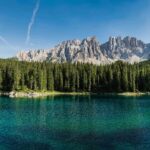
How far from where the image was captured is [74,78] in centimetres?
17788

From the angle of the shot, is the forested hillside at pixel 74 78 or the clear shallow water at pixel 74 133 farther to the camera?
the forested hillside at pixel 74 78

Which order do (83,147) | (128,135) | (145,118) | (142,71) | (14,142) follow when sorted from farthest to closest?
(142,71) → (145,118) → (128,135) → (14,142) → (83,147)

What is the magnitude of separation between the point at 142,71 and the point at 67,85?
51.8m

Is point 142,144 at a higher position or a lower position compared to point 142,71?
lower

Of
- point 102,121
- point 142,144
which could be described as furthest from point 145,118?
point 142,144

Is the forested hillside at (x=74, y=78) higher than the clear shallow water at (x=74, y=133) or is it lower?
higher

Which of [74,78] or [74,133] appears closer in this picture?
[74,133]

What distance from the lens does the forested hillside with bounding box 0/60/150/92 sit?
17012 cm

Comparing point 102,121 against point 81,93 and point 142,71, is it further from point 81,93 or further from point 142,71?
point 142,71

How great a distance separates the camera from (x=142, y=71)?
184 meters

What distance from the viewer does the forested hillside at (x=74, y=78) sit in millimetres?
170125

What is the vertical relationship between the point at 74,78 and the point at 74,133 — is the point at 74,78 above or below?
above

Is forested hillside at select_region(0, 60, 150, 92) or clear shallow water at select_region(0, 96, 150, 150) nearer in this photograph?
clear shallow water at select_region(0, 96, 150, 150)

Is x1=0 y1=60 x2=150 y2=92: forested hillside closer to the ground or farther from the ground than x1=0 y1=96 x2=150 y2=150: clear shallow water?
farther from the ground
